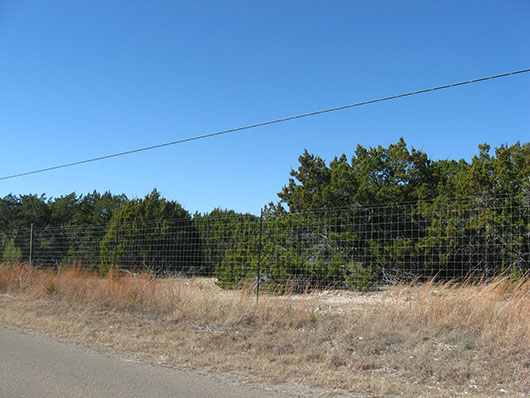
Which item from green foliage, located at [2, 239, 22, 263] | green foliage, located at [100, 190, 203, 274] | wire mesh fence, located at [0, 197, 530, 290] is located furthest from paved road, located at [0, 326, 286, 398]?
green foliage, located at [2, 239, 22, 263]

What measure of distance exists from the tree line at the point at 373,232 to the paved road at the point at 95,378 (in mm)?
4165

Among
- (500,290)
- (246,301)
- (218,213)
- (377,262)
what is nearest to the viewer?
(500,290)

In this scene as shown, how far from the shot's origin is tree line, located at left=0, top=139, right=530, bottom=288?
9.62 metres

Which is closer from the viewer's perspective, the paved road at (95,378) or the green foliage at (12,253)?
the paved road at (95,378)

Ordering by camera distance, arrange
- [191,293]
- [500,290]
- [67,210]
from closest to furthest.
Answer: [500,290]
[191,293]
[67,210]

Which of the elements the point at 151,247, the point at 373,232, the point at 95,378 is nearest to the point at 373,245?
the point at 373,232

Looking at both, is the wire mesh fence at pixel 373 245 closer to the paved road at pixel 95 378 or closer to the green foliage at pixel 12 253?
the paved road at pixel 95 378

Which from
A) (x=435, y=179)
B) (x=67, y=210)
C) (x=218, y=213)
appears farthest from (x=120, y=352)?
(x=67, y=210)

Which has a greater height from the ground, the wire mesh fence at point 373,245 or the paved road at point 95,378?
the wire mesh fence at point 373,245

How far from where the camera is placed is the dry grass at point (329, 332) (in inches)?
196

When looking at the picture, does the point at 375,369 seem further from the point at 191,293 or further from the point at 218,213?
the point at 218,213

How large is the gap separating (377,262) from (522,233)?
311 centimetres

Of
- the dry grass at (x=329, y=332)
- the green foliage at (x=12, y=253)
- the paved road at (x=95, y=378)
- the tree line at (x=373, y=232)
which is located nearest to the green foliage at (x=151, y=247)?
the tree line at (x=373, y=232)

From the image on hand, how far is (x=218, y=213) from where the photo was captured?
19125mm
